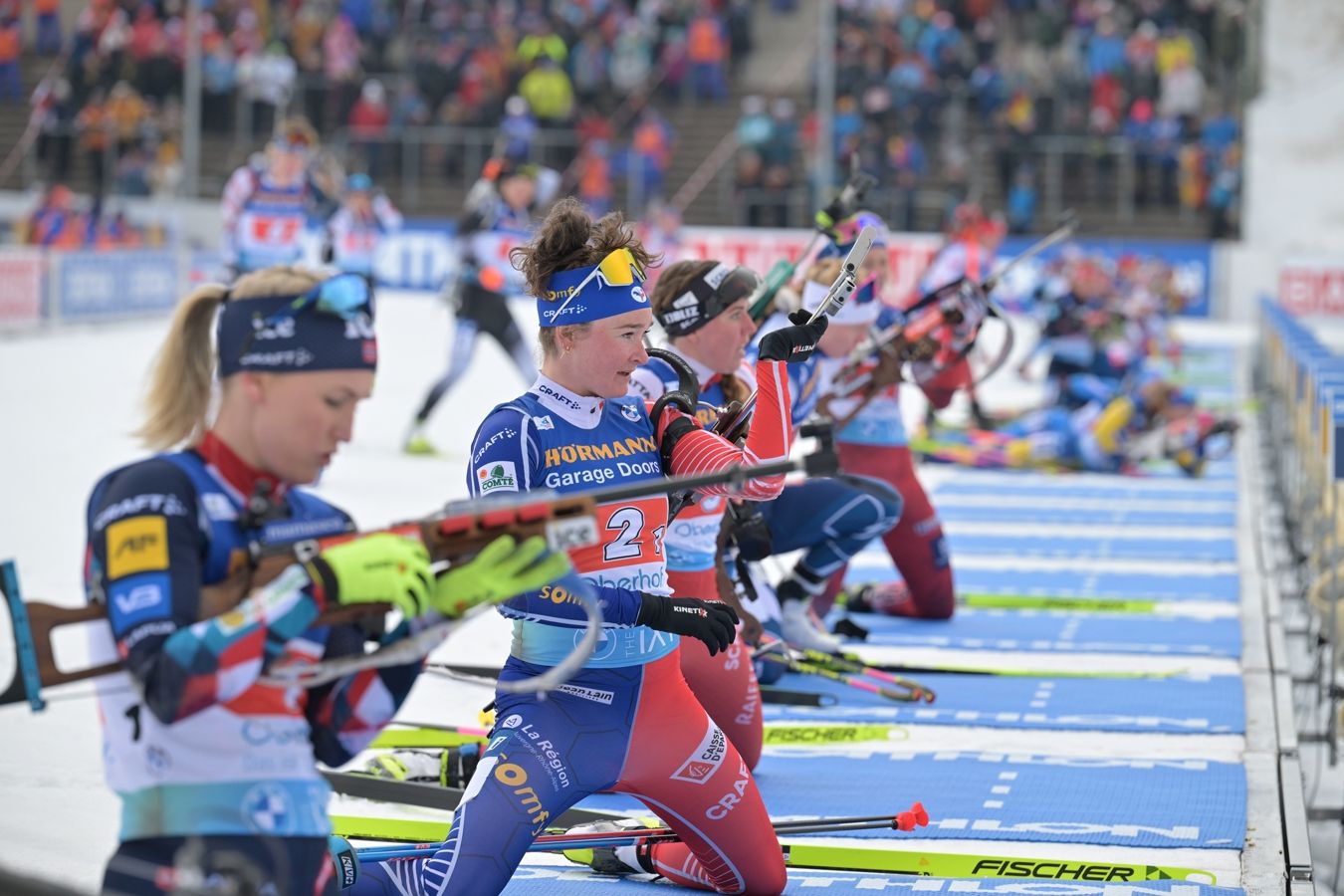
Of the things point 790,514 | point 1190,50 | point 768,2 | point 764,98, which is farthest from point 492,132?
point 790,514

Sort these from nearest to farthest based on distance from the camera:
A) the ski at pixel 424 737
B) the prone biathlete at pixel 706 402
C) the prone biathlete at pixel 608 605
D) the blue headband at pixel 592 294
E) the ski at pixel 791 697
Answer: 1. the prone biathlete at pixel 608 605
2. the blue headband at pixel 592 294
3. the prone biathlete at pixel 706 402
4. the ski at pixel 424 737
5. the ski at pixel 791 697

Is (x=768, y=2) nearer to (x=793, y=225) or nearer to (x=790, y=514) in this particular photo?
(x=793, y=225)

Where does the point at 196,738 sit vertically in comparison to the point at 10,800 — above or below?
above

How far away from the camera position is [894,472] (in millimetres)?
8164

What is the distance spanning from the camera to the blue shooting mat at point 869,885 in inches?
192

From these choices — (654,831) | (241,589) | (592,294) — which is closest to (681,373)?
(592,294)

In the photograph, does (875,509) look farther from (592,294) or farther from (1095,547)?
(1095,547)

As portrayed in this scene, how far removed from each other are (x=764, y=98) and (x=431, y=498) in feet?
73.8

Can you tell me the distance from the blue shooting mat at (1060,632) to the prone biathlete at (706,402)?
2922mm

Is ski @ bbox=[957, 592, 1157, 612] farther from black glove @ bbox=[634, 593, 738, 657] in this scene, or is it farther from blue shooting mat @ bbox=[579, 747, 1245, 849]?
black glove @ bbox=[634, 593, 738, 657]

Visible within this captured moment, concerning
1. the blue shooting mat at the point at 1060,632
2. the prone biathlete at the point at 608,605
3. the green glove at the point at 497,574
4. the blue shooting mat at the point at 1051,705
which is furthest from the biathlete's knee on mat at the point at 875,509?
the green glove at the point at 497,574

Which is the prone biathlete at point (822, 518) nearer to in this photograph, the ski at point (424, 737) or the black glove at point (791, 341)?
the ski at point (424, 737)

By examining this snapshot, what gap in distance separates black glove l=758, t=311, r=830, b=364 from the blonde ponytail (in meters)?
2.02

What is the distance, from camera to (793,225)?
96.4ft
